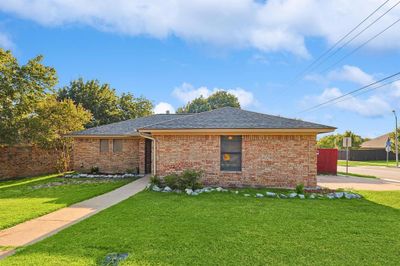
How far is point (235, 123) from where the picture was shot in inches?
469

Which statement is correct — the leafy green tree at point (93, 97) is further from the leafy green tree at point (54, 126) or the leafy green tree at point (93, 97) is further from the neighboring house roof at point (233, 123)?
the neighboring house roof at point (233, 123)

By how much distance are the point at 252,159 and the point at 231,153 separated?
902mm

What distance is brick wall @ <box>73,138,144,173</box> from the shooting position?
55.3 ft

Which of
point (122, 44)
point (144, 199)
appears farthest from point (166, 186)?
point (122, 44)

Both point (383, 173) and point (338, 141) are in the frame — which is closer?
point (383, 173)

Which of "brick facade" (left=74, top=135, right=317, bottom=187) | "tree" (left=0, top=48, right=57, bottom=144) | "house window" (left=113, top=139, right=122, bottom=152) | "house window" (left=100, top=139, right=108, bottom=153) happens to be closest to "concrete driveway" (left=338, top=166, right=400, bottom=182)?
"brick facade" (left=74, top=135, right=317, bottom=187)

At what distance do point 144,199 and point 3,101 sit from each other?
11.5 metres

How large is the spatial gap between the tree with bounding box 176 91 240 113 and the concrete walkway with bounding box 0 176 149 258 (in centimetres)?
4249

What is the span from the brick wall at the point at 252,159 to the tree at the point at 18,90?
29.3ft

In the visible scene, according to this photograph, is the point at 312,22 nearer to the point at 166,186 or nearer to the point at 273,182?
the point at 273,182

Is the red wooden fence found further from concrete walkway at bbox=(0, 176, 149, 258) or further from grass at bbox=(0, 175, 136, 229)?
concrete walkway at bbox=(0, 176, 149, 258)

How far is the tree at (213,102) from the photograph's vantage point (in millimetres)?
51438

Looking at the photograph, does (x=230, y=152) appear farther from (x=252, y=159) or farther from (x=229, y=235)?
(x=229, y=235)

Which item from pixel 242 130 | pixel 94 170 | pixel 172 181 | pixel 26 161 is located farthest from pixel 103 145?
pixel 242 130
